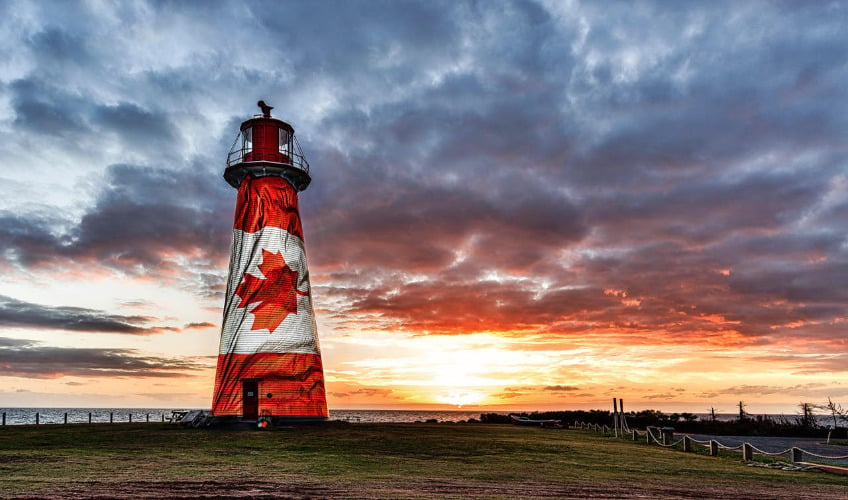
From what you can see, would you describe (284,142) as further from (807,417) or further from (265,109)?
(807,417)

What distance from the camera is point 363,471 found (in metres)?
15.3

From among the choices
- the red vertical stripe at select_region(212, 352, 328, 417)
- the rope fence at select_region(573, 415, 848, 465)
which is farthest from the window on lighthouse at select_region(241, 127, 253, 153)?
the rope fence at select_region(573, 415, 848, 465)

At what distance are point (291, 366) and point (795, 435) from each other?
32.6 meters

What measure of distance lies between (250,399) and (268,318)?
12.8 ft

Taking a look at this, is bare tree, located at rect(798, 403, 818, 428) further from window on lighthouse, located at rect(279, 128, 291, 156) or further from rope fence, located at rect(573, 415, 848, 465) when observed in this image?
window on lighthouse, located at rect(279, 128, 291, 156)

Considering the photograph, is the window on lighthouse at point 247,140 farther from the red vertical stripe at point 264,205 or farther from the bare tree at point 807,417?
the bare tree at point 807,417

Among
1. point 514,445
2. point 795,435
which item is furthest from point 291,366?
point 795,435

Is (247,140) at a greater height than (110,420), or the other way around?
(247,140)

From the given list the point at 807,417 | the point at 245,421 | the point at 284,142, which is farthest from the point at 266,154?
the point at 807,417

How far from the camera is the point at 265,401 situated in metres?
31.2

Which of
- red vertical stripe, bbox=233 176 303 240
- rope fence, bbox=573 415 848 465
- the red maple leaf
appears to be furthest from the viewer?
red vertical stripe, bbox=233 176 303 240

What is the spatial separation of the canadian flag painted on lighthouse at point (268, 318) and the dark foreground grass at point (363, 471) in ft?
19.4

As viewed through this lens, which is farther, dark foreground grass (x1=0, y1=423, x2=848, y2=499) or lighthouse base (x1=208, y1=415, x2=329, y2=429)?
lighthouse base (x1=208, y1=415, x2=329, y2=429)

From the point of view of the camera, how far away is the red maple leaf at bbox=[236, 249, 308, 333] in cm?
3183
